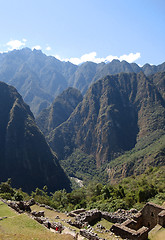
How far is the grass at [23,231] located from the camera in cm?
1382

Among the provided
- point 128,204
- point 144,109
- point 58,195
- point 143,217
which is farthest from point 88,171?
point 143,217

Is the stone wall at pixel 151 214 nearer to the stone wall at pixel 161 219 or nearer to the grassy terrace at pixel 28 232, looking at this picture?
the stone wall at pixel 161 219

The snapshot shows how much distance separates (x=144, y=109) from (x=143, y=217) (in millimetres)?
184820

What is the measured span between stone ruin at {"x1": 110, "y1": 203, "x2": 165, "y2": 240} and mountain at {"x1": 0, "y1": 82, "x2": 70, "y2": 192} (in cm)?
9763

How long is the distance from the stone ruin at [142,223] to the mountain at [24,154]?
97633 mm

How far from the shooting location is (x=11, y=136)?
445ft

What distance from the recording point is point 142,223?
22406mm

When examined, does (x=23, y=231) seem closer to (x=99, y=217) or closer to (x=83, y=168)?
(x=99, y=217)

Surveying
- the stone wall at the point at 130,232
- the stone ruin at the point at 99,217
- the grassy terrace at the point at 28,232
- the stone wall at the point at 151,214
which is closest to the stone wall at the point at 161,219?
the grassy terrace at the point at 28,232

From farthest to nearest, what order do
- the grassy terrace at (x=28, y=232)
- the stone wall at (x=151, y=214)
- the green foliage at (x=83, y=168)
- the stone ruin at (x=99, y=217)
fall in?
the green foliage at (x=83, y=168)
the stone ruin at (x=99, y=217)
the stone wall at (x=151, y=214)
the grassy terrace at (x=28, y=232)

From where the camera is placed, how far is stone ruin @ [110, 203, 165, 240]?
17.6m

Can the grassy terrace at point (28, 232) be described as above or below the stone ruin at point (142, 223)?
above

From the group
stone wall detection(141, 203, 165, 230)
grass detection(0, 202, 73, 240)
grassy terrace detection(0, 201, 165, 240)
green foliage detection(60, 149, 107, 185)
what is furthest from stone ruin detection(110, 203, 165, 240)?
green foliage detection(60, 149, 107, 185)

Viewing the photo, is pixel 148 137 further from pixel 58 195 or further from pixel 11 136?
pixel 58 195
